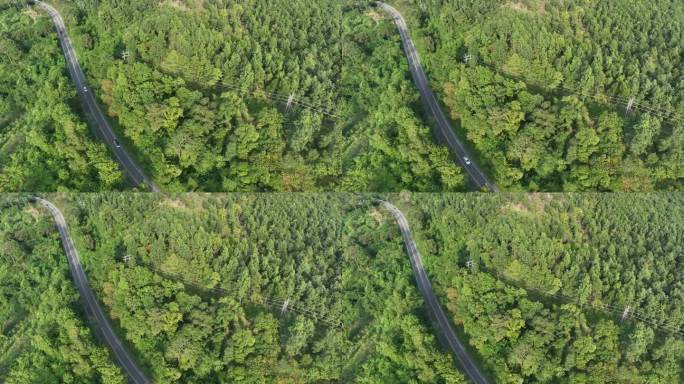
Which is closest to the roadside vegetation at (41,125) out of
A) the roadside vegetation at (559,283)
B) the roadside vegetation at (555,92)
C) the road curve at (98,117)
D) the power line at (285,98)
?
the road curve at (98,117)

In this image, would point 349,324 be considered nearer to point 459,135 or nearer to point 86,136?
point 459,135

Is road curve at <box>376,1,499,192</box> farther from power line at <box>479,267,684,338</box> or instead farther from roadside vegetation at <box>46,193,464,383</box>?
roadside vegetation at <box>46,193,464,383</box>

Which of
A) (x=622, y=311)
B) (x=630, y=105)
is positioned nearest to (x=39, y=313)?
(x=622, y=311)

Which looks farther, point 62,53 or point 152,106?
point 62,53

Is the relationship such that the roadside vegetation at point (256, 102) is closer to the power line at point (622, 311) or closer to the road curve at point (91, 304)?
the road curve at point (91, 304)

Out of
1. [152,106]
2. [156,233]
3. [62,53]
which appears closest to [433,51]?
[152,106]

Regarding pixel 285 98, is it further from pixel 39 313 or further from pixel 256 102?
pixel 39 313
